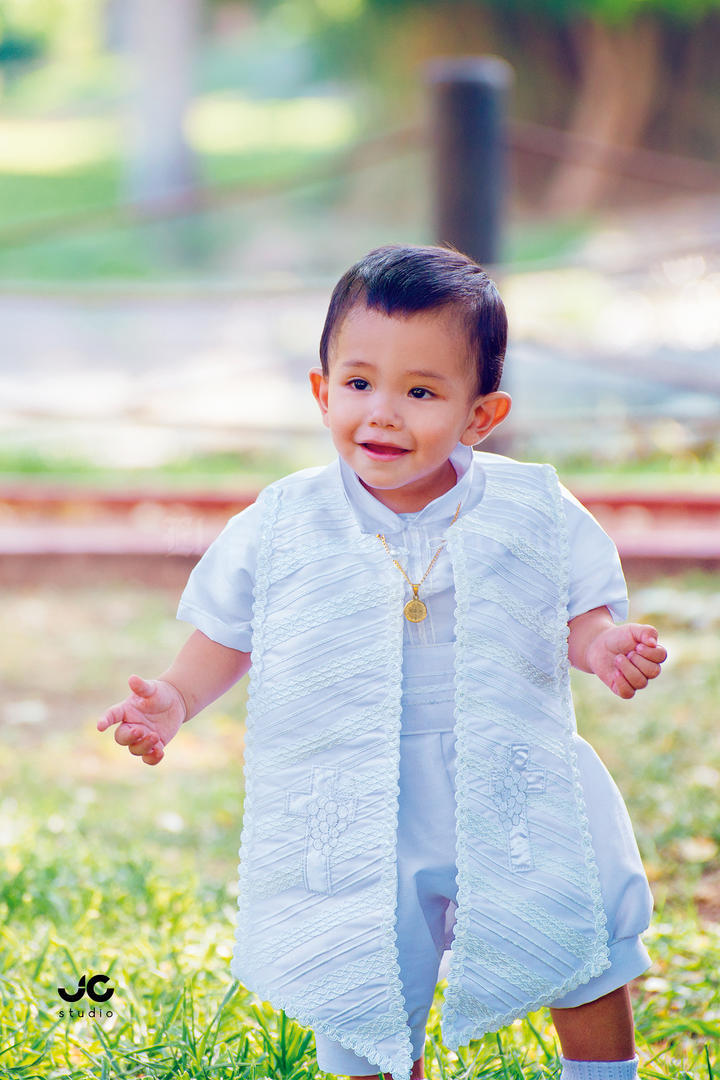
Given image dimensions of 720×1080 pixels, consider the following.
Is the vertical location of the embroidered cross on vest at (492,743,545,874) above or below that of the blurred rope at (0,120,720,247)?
below

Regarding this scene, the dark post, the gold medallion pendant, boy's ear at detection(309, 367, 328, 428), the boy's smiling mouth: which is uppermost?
the dark post

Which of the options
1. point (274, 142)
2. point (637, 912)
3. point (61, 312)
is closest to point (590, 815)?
Result: point (637, 912)

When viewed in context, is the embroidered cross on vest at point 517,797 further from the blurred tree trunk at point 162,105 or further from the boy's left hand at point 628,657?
the blurred tree trunk at point 162,105

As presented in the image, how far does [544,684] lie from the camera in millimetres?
1883

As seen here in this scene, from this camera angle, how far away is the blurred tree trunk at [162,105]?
50.4ft

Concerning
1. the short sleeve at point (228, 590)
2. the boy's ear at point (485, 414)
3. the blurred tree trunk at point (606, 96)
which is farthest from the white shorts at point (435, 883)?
the blurred tree trunk at point (606, 96)

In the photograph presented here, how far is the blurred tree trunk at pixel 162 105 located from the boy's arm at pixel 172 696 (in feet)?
46.1

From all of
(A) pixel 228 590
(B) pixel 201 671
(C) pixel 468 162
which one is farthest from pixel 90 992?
(C) pixel 468 162

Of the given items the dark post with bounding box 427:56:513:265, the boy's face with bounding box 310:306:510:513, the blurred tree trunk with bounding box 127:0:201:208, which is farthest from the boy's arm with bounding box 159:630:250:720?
the blurred tree trunk with bounding box 127:0:201:208

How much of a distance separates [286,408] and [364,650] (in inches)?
281

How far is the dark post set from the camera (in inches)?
211

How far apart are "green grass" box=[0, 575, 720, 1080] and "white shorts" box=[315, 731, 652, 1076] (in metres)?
0.29

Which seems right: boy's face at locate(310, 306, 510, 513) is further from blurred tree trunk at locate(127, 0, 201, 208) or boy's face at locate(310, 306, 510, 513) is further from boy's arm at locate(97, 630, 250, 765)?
blurred tree trunk at locate(127, 0, 201, 208)

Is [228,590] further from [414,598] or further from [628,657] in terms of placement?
[628,657]
